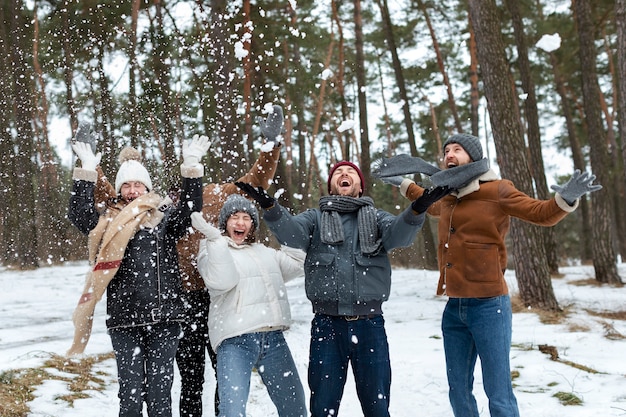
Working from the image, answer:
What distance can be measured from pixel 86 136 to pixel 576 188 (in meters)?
3.18

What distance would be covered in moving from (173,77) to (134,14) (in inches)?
71.7

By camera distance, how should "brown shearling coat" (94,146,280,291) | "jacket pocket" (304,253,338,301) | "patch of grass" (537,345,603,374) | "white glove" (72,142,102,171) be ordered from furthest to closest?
"patch of grass" (537,345,603,374) < "brown shearling coat" (94,146,280,291) < "white glove" (72,142,102,171) < "jacket pocket" (304,253,338,301)

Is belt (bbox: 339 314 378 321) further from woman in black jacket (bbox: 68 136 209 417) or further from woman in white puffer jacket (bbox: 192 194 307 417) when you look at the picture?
woman in black jacket (bbox: 68 136 209 417)

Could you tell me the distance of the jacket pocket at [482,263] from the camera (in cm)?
301

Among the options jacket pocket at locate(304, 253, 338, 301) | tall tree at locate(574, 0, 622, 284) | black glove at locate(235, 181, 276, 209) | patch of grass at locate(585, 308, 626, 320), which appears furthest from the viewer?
tall tree at locate(574, 0, 622, 284)

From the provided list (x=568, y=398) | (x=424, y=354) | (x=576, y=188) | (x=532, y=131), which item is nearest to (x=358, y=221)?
(x=576, y=188)

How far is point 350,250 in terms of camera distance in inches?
122

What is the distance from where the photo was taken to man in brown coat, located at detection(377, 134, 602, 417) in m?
2.93

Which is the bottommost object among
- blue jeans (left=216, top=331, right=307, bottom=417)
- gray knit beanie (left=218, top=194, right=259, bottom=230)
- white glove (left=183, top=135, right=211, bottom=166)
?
blue jeans (left=216, top=331, right=307, bottom=417)

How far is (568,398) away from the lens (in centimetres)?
404

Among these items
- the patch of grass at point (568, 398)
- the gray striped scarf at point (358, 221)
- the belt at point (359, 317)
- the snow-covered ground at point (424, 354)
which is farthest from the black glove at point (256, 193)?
the patch of grass at point (568, 398)

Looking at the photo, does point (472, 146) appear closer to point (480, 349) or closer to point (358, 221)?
point (358, 221)

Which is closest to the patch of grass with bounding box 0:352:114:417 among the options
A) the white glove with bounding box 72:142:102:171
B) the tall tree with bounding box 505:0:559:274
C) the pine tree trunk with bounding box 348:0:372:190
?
the white glove with bounding box 72:142:102:171

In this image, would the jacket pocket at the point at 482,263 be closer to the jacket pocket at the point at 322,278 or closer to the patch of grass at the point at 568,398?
the jacket pocket at the point at 322,278
